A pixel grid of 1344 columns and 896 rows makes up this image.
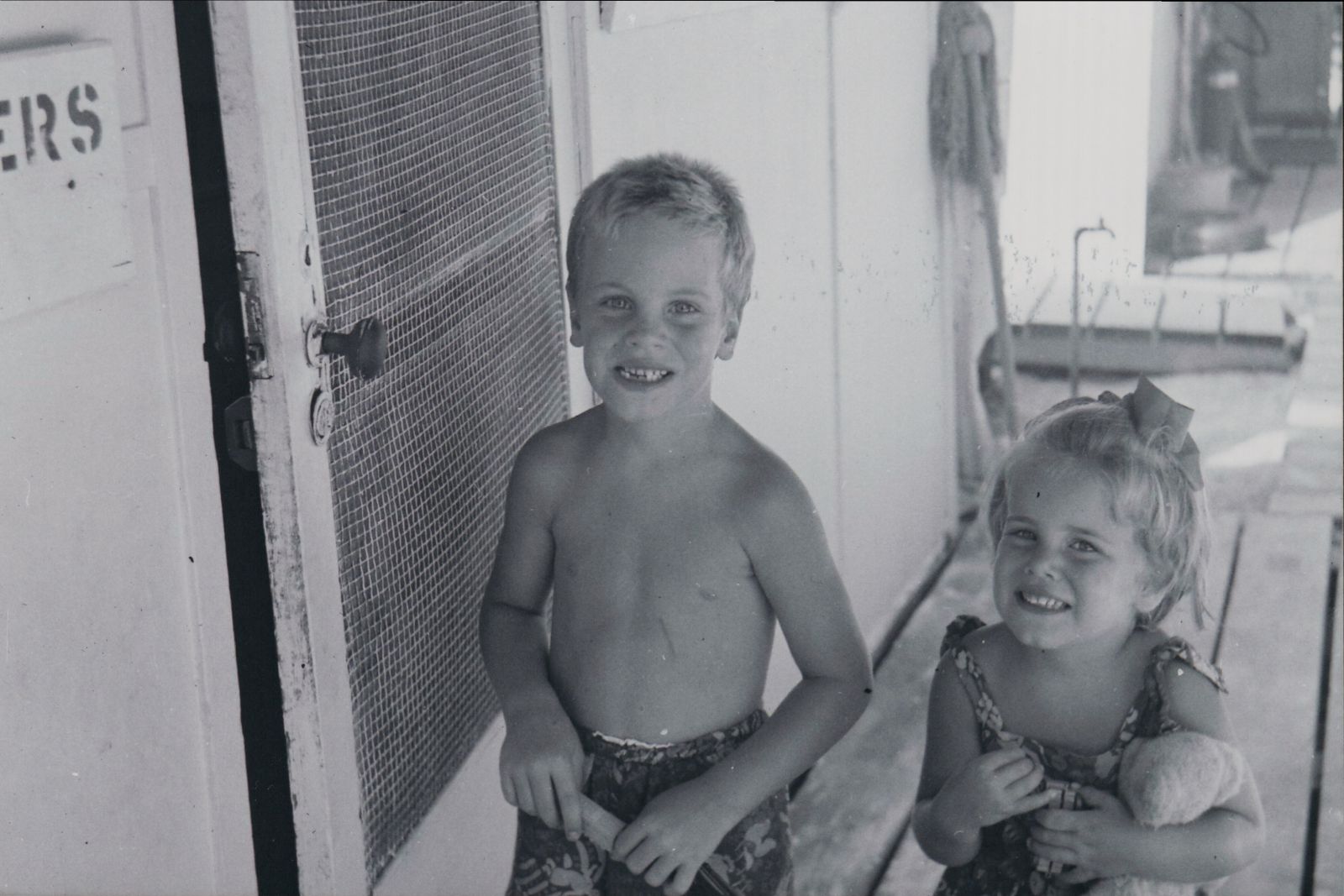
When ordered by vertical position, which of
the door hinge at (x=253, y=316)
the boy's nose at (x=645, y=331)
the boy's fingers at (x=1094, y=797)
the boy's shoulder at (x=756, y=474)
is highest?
the door hinge at (x=253, y=316)

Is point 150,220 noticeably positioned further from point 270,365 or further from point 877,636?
point 877,636

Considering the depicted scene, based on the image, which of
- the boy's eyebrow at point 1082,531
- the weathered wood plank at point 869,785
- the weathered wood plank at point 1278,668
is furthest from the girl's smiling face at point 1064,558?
the weathered wood plank at point 1278,668

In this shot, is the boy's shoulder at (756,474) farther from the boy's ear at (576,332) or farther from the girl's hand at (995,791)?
the girl's hand at (995,791)

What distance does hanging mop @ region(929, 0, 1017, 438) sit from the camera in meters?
3.79

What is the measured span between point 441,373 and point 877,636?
71.5 inches

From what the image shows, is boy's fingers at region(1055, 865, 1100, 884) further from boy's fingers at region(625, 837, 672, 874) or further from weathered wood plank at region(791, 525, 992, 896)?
weathered wood plank at region(791, 525, 992, 896)

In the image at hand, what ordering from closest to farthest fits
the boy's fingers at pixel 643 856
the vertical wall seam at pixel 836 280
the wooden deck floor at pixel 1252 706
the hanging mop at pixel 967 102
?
the boy's fingers at pixel 643 856
the wooden deck floor at pixel 1252 706
the vertical wall seam at pixel 836 280
the hanging mop at pixel 967 102

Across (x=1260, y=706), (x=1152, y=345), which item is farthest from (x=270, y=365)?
(x=1152, y=345)

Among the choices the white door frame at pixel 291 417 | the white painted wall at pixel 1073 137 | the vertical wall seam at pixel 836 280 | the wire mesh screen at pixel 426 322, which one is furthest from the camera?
the white painted wall at pixel 1073 137

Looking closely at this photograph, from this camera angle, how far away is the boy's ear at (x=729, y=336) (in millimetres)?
1771

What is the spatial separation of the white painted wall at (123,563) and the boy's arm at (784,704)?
1.63ft

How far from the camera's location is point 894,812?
2812mm

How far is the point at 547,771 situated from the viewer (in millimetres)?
1696

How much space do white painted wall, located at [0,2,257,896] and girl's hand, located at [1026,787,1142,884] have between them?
2.98 ft
